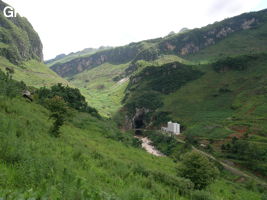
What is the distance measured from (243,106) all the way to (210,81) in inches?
1949

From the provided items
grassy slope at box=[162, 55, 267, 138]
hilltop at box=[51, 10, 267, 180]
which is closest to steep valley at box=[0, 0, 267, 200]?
hilltop at box=[51, 10, 267, 180]

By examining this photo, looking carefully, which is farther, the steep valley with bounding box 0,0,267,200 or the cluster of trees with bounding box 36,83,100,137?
the cluster of trees with bounding box 36,83,100,137

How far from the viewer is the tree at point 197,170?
22.3 m

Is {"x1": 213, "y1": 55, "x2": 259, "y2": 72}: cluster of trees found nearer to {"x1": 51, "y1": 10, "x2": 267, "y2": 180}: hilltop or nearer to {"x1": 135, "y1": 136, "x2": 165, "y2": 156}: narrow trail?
{"x1": 51, "y1": 10, "x2": 267, "y2": 180}: hilltop

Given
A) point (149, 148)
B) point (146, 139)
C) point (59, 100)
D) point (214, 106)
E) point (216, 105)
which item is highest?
point (59, 100)

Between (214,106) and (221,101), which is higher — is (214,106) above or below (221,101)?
→ below

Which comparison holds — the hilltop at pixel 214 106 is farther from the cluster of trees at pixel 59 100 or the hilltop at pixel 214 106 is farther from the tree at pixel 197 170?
the cluster of trees at pixel 59 100

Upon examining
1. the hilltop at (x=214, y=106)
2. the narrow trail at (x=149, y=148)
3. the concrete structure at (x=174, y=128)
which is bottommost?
the narrow trail at (x=149, y=148)

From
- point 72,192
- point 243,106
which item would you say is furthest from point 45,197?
point 243,106

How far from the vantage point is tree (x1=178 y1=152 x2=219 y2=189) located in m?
22.3

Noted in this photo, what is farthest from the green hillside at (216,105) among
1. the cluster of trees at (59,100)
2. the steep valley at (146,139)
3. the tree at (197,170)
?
the cluster of trees at (59,100)

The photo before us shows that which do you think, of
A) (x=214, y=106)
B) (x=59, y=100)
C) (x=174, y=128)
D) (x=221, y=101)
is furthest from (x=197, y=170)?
(x=221, y=101)

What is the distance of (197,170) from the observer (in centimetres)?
2225

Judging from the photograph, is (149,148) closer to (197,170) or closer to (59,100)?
(197,170)
